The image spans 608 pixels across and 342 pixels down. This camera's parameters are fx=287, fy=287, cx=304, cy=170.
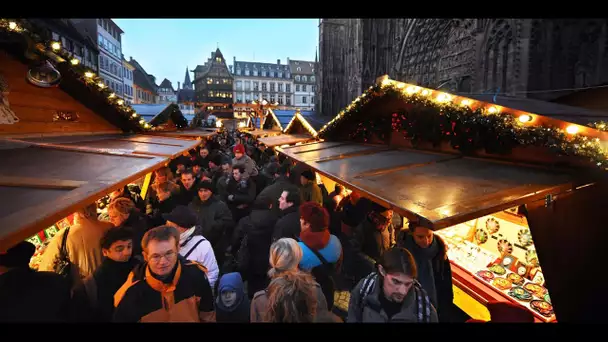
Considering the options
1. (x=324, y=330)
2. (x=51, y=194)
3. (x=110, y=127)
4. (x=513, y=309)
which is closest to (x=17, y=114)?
(x=110, y=127)

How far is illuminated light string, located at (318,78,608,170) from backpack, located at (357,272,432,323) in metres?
1.75

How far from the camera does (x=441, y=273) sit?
3477 mm

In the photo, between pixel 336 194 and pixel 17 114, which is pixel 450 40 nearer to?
pixel 336 194

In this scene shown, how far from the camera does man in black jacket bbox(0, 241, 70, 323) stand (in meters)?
2.12

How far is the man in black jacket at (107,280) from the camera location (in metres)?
2.64

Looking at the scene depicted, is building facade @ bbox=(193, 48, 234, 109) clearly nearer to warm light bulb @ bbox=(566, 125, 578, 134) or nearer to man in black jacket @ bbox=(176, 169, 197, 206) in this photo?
man in black jacket @ bbox=(176, 169, 197, 206)

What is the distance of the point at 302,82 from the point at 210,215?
8095 centimetres

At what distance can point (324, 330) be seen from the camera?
2.29m

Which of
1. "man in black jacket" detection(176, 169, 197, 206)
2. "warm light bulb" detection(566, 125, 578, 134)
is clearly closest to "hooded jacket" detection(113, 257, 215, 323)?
"man in black jacket" detection(176, 169, 197, 206)

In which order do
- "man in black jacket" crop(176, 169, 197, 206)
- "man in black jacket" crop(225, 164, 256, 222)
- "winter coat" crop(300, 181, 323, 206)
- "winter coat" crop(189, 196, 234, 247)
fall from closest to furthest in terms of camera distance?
"winter coat" crop(189, 196, 234, 247)
"man in black jacket" crop(176, 169, 197, 206)
"winter coat" crop(300, 181, 323, 206)
"man in black jacket" crop(225, 164, 256, 222)

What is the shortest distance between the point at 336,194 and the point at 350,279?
85.3 inches

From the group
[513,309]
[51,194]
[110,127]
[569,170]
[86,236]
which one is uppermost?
[110,127]

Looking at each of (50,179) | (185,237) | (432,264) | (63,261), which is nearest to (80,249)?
(63,261)

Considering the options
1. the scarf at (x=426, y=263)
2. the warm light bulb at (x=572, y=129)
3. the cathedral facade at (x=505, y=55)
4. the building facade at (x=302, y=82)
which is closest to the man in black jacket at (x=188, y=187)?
the scarf at (x=426, y=263)
